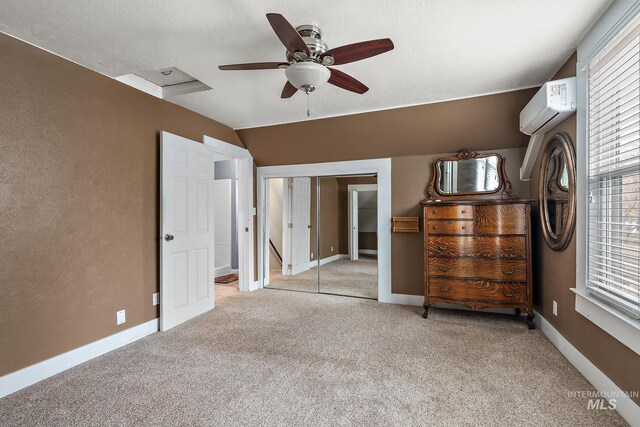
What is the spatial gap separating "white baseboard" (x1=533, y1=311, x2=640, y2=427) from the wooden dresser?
389mm

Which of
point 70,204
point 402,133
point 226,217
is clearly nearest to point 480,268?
point 402,133

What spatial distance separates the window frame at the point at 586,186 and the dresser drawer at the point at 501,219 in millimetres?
852

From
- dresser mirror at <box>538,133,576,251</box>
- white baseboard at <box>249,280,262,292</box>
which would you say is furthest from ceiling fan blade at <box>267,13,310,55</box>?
white baseboard at <box>249,280,262,292</box>

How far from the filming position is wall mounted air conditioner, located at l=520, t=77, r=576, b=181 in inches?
92.6

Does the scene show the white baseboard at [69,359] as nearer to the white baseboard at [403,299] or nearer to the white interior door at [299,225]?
the white interior door at [299,225]

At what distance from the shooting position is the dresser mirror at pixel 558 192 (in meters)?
2.44

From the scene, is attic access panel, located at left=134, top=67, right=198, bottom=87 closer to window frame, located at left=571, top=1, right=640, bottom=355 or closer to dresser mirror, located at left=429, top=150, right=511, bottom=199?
dresser mirror, located at left=429, top=150, right=511, bottom=199

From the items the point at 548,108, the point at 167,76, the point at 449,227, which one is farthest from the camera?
the point at 449,227

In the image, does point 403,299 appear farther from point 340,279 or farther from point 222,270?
point 222,270

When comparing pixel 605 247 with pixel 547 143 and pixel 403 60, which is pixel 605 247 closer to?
pixel 547 143

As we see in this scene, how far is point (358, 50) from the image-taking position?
1.80m

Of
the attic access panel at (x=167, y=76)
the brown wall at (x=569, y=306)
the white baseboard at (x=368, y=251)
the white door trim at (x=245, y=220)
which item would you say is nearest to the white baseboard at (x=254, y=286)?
the white door trim at (x=245, y=220)

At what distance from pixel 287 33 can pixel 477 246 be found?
2790mm

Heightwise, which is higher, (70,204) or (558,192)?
(558,192)
